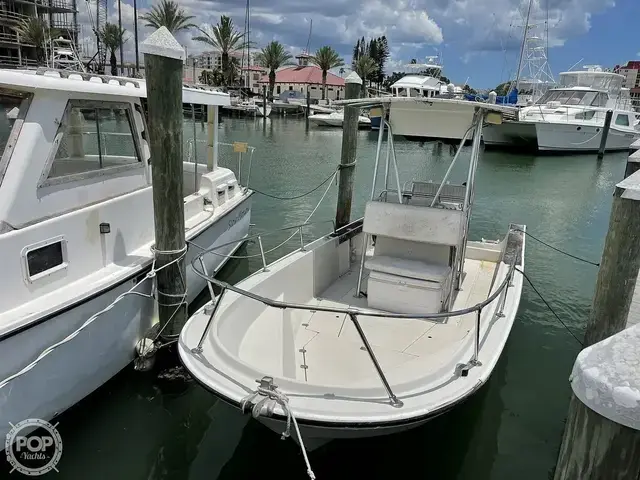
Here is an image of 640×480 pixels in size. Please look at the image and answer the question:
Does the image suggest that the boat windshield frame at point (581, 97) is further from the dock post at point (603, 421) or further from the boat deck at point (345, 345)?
the dock post at point (603, 421)

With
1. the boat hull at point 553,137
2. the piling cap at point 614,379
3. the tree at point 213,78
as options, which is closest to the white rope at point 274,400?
the piling cap at point 614,379

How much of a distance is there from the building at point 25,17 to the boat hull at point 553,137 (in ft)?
89.6

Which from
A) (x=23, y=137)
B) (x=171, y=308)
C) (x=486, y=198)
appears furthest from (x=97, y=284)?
(x=486, y=198)

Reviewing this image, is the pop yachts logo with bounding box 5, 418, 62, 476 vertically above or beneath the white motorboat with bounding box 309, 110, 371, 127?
beneath

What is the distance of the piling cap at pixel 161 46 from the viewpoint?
4758 millimetres

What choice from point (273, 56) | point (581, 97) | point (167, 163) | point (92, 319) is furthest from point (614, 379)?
point (273, 56)

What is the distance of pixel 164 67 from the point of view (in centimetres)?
486

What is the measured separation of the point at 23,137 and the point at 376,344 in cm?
386

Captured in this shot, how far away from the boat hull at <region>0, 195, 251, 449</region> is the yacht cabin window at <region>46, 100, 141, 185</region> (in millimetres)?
1241

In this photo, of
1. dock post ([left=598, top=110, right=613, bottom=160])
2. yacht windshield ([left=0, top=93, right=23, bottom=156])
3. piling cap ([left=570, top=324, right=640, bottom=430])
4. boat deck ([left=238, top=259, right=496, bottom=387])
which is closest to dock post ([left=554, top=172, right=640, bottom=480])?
piling cap ([left=570, top=324, right=640, bottom=430])

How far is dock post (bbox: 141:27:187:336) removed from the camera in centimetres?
485

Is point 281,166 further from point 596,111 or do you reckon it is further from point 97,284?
point 596,111

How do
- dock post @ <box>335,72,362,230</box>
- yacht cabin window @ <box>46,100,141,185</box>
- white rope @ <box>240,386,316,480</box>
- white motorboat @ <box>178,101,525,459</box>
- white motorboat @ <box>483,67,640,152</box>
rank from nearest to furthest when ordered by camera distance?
white rope @ <box>240,386,316,480</box>, white motorboat @ <box>178,101,525,459</box>, yacht cabin window @ <box>46,100,141,185</box>, dock post @ <box>335,72,362,230</box>, white motorboat @ <box>483,67,640,152</box>

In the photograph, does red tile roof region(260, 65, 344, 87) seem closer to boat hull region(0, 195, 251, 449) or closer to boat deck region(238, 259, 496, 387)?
boat deck region(238, 259, 496, 387)
